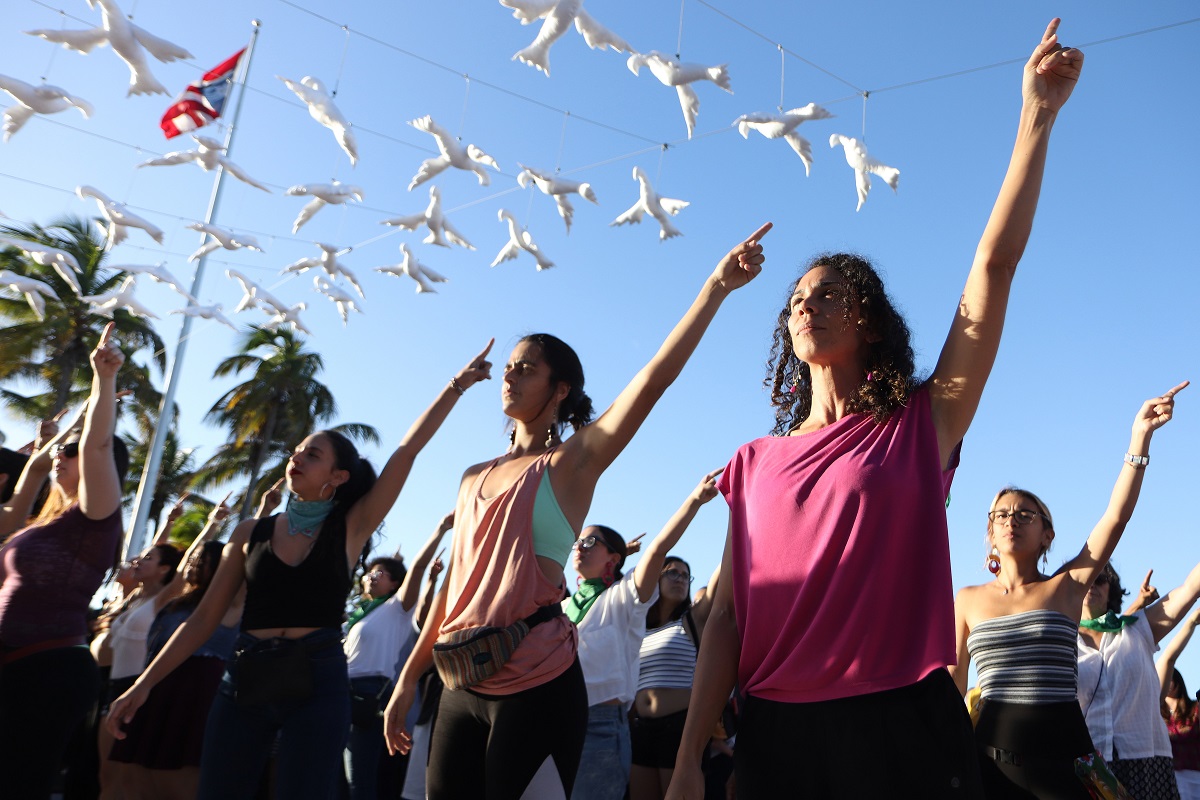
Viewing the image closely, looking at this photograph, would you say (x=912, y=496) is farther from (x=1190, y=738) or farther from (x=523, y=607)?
(x=1190, y=738)

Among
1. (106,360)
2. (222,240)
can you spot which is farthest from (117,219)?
(106,360)

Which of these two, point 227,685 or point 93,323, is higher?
point 93,323

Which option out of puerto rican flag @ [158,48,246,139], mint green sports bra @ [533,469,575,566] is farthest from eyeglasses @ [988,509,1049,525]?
puerto rican flag @ [158,48,246,139]

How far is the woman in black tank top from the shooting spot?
3.62m

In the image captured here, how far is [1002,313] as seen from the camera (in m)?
2.09

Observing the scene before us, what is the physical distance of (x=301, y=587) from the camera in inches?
152

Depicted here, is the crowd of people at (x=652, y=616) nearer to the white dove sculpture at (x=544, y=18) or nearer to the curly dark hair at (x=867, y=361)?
the curly dark hair at (x=867, y=361)

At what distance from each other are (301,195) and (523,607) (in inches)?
204

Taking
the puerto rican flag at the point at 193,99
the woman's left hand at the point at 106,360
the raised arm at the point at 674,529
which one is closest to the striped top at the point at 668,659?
the raised arm at the point at 674,529

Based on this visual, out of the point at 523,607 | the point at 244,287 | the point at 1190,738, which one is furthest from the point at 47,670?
the point at 1190,738

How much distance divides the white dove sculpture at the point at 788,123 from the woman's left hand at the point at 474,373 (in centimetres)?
294

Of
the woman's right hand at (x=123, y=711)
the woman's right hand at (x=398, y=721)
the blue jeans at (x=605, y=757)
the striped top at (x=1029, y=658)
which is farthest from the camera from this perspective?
the blue jeans at (x=605, y=757)

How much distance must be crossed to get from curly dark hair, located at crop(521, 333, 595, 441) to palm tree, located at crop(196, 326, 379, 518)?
27386 mm

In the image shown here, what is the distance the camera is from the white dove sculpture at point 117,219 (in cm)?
820
